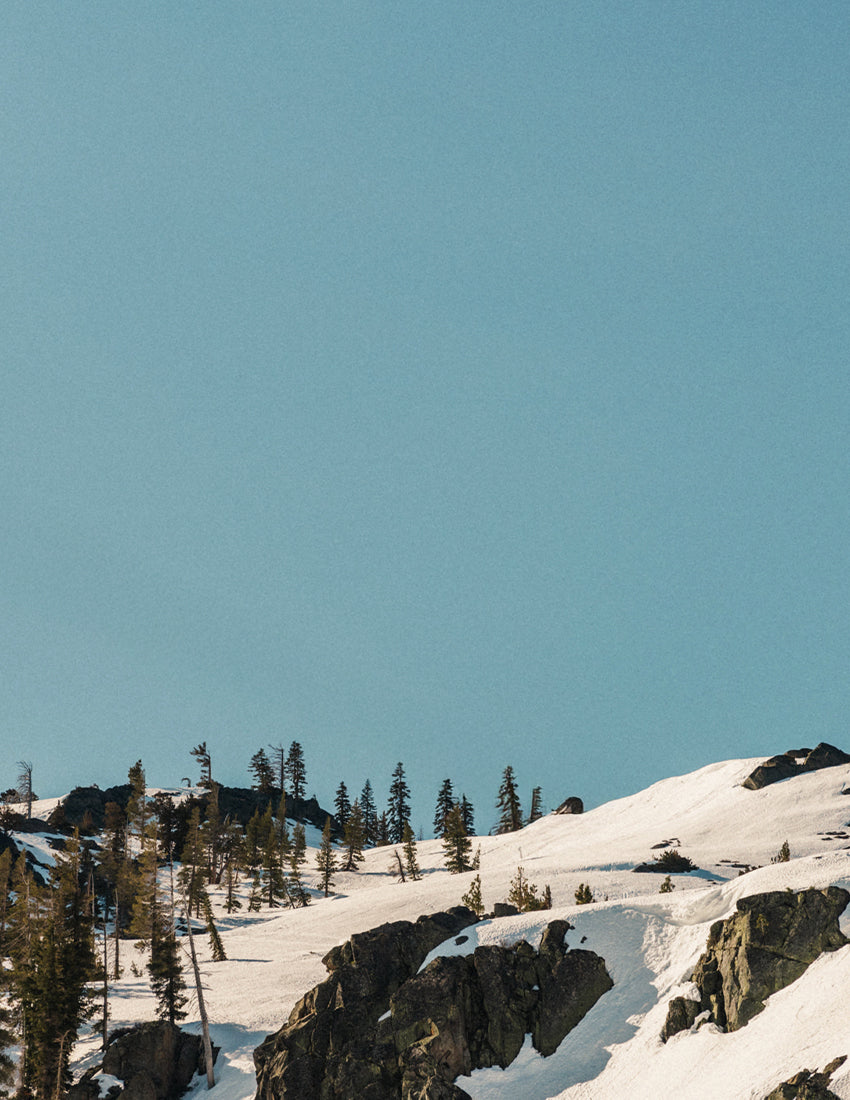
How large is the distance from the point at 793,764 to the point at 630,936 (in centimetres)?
5516

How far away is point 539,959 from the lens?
119 feet

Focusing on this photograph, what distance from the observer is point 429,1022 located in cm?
3481

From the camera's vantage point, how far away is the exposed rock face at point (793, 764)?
82.1 meters

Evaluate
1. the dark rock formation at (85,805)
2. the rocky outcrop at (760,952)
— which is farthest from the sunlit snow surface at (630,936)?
the dark rock formation at (85,805)

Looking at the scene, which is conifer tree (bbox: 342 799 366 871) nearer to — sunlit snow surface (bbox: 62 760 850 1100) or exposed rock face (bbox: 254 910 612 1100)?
sunlit snow surface (bbox: 62 760 850 1100)

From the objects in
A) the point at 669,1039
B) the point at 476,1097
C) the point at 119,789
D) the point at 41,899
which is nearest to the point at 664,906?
the point at 669,1039

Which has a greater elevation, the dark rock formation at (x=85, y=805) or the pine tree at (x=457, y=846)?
the dark rock formation at (x=85, y=805)

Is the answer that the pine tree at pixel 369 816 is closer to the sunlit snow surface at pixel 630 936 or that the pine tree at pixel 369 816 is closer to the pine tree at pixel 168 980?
the sunlit snow surface at pixel 630 936

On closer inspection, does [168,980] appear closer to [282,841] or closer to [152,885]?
[152,885]

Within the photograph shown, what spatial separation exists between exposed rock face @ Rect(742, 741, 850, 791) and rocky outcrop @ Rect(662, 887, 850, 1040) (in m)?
53.3

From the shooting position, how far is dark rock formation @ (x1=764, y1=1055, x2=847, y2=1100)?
21797 millimetres

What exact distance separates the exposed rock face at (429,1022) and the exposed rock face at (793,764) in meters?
51.6

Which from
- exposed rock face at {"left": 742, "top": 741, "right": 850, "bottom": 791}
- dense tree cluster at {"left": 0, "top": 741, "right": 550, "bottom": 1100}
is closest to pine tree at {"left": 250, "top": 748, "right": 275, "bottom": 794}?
dense tree cluster at {"left": 0, "top": 741, "right": 550, "bottom": 1100}

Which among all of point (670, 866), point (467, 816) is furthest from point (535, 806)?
point (670, 866)
